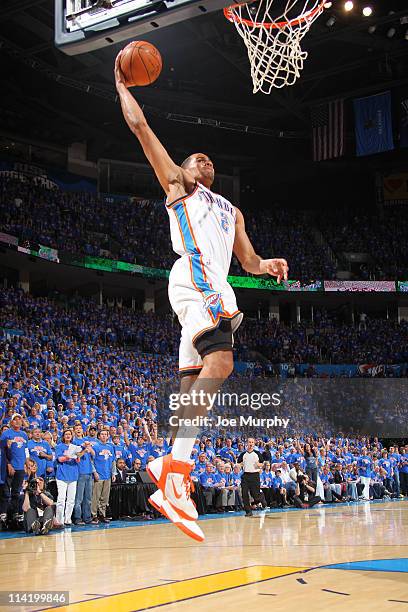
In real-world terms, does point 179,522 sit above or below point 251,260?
below

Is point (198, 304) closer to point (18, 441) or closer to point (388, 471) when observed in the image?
point (18, 441)

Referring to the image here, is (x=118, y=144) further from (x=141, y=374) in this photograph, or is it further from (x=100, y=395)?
(x=100, y=395)

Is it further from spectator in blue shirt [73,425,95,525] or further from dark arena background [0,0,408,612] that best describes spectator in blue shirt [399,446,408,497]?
spectator in blue shirt [73,425,95,525]

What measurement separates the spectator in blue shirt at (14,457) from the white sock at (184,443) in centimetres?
837

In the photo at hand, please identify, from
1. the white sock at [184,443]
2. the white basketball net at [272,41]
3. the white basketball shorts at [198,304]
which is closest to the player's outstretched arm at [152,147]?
the white basketball shorts at [198,304]

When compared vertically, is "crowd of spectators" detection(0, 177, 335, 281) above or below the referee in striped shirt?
above

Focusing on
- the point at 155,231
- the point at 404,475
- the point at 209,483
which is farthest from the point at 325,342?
the point at 209,483

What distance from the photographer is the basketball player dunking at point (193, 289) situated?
10.8 ft

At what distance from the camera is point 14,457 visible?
1116 cm

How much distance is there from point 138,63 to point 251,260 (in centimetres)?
120

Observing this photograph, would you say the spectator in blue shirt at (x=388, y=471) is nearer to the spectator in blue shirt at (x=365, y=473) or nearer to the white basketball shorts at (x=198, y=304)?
the spectator in blue shirt at (x=365, y=473)

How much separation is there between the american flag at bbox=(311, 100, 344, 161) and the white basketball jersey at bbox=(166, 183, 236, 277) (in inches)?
1115

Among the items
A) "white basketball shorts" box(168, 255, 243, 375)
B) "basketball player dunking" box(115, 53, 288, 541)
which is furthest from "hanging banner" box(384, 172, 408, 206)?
"white basketball shorts" box(168, 255, 243, 375)

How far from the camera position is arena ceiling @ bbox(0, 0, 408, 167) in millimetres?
26094
